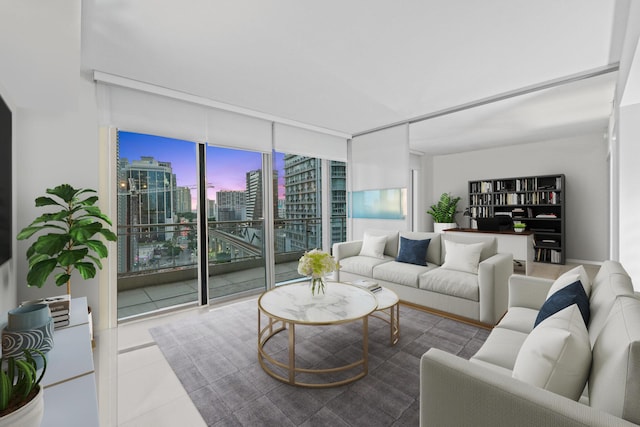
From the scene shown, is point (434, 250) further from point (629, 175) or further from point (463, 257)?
point (629, 175)

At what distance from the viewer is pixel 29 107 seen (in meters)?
2.55

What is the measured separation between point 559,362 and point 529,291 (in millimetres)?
1534

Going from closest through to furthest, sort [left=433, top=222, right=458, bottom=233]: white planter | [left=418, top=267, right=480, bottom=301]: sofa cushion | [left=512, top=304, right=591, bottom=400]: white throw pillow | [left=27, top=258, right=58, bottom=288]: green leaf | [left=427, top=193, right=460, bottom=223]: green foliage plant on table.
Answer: [left=512, top=304, right=591, bottom=400]: white throw pillow, [left=27, top=258, right=58, bottom=288]: green leaf, [left=418, top=267, right=480, bottom=301]: sofa cushion, [left=433, top=222, right=458, bottom=233]: white planter, [left=427, top=193, right=460, bottom=223]: green foliage plant on table

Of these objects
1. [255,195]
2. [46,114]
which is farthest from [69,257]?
[255,195]

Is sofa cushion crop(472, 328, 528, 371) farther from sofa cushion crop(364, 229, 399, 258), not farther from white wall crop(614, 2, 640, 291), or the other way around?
sofa cushion crop(364, 229, 399, 258)

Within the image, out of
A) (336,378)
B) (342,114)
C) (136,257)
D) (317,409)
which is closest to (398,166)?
(342,114)

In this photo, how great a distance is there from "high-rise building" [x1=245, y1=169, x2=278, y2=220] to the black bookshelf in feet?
16.8

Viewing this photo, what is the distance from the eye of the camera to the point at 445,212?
7.39 metres

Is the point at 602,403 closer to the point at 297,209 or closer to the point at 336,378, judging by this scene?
the point at 336,378

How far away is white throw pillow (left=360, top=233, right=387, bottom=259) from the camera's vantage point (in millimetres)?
4282

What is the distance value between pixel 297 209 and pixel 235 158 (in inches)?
58.8

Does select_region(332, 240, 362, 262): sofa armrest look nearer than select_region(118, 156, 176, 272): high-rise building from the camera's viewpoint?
No

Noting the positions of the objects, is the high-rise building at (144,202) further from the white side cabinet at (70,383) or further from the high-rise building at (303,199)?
the white side cabinet at (70,383)

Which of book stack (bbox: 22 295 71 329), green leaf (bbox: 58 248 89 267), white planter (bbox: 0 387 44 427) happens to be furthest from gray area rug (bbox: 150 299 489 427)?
white planter (bbox: 0 387 44 427)
